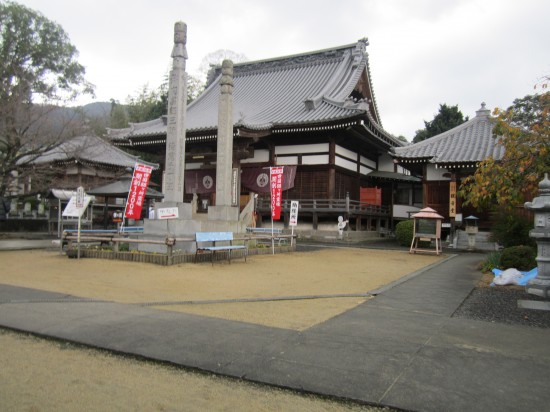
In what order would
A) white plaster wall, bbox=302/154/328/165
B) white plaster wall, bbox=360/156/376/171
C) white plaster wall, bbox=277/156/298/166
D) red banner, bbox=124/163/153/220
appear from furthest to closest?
white plaster wall, bbox=360/156/376/171 → white plaster wall, bbox=277/156/298/166 → white plaster wall, bbox=302/154/328/165 → red banner, bbox=124/163/153/220

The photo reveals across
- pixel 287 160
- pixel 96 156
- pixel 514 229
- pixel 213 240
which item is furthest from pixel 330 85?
pixel 213 240

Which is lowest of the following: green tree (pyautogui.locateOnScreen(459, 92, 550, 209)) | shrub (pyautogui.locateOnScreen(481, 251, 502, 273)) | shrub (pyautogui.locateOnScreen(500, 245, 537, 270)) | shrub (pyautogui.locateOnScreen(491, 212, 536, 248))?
shrub (pyautogui.locateOnScreen(481, 251, 502, 273))

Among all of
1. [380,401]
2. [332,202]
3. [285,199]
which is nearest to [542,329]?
[380,401]

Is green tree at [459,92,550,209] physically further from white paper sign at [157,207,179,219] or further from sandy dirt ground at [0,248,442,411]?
white paper sign at [157,207,179,219]

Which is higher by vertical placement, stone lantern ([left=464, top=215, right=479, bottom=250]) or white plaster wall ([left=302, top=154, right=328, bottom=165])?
white plaster wall ([left=302, top=154, right=328, bottom=165])

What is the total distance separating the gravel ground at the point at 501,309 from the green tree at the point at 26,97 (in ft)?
58.5

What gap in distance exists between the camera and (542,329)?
16.3ft

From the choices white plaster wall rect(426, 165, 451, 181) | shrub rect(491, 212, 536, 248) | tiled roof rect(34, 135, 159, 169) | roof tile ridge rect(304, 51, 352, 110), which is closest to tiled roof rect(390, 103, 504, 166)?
white plaster wall rect(426, 165, 451, 181)

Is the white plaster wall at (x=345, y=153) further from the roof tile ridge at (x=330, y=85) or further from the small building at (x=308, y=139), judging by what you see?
the roof tile ridge at (x=330, y=85)

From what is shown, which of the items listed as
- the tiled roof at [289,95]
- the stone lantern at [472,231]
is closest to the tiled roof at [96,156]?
the tiled roof at [289,95]

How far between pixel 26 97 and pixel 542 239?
20.4m

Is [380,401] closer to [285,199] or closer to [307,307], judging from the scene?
[307,307]

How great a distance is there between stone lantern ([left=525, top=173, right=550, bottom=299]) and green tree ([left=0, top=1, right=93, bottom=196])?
59.9 ft

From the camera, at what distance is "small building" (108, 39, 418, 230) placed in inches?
837
